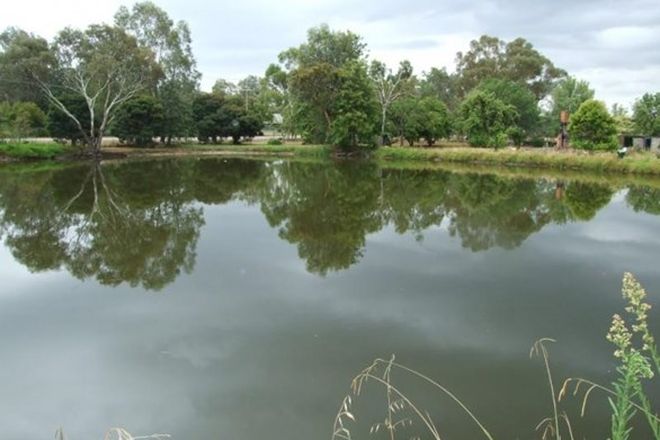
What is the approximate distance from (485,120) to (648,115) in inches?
541

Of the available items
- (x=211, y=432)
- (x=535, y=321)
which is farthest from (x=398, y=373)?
(x=535, y=321)

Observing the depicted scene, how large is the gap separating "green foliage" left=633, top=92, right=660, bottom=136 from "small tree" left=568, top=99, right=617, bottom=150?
1000 centimetres

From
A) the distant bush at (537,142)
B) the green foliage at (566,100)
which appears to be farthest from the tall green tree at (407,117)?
the green foliage at (566,100)

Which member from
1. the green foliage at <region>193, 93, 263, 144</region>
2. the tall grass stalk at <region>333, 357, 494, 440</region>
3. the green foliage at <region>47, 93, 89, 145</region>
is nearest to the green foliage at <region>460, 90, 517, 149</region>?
the green foliage at <region>193, 93, 263, 144</region>

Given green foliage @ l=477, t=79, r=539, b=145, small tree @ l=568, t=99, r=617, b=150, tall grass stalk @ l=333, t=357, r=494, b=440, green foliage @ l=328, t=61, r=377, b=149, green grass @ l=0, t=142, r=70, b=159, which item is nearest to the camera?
tall grass stalk @ l=333, t=357, r=494, b=440

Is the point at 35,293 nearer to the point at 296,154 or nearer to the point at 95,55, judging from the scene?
the point at 95,55

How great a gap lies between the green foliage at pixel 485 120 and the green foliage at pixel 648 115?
11.3 m

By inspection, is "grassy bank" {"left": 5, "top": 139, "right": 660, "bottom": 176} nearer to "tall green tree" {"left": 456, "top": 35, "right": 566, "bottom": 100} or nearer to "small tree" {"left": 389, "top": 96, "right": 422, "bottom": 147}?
"small tree" {"left": 389, "top": 96, "right": 422, "bottom": 147}

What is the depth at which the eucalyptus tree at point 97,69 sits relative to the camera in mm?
A: 36875

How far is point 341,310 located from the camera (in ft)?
22.5

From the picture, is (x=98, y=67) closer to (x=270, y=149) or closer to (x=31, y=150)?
(x=31, y=150)

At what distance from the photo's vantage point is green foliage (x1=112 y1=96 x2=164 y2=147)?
1647 inches

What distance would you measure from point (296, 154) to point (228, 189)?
23775 millimetres

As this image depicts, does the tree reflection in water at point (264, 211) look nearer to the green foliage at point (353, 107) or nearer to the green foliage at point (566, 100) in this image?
the green foliage at point (353, 107)
